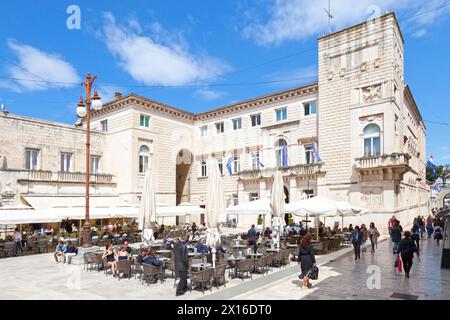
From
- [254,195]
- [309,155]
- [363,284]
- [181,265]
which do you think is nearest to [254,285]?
[181,265]

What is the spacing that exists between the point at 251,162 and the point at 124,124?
12834mm

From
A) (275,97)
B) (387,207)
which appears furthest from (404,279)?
(275,97)

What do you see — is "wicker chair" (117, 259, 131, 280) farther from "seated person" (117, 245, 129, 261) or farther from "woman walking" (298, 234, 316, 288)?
"woman walking" (298, 234, 316, 288)

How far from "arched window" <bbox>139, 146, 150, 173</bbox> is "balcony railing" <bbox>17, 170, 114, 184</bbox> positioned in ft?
9.99

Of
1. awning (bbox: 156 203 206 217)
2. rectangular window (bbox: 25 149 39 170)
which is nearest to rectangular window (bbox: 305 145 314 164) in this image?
awning (bbox: 156 203 206 217)

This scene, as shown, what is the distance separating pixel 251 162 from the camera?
34.6m

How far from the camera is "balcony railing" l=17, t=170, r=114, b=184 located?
26297 mm

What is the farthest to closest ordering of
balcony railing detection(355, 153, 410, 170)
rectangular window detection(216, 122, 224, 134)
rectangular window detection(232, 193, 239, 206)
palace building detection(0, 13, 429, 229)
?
rectangular window detection(216, 122, 224, 134)
rectangular window detection(232, 193, 239, 206)
palace building detection(0, 13, 429, 229)
balcony railing detection(355, 153, 410, 170)

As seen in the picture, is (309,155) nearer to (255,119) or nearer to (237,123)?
(255,119)

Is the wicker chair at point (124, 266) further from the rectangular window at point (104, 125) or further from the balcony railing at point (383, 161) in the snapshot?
the rectangular window at point (104, 125)

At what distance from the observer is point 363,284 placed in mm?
10547

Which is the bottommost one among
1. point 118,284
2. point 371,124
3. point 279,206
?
point 118,284
